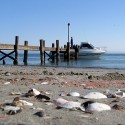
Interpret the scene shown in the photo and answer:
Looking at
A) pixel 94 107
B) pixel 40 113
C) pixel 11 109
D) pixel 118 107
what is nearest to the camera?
pixel 40 113

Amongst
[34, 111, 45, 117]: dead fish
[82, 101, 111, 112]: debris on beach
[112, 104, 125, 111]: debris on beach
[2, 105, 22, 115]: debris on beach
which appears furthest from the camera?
[112, 104, 125, 111]: debris on beach

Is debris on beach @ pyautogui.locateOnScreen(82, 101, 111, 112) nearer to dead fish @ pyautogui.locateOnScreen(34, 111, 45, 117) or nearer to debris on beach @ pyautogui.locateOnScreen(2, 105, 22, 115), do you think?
dead fish @ pyautogui.locateOnScreen(34, 111, 45, 117)

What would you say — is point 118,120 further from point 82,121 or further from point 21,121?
point 21,121

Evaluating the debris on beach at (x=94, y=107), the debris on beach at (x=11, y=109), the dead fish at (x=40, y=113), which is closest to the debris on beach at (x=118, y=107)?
the debris on beach at (x=94, y=107)

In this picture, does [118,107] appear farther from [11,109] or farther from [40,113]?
[11,109]

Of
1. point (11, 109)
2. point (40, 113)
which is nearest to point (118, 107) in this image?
point (40, 113)

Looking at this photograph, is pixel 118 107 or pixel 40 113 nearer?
pixel 40 113

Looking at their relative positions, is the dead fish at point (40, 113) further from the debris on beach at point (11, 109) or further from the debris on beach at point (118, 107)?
the debris on beach at point (118, 107)

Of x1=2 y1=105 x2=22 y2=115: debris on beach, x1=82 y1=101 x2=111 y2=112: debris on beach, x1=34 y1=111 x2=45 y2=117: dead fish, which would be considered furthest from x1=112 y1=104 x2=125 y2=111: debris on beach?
x1=2 y1=105 x2=22 y2=115: debris on beach

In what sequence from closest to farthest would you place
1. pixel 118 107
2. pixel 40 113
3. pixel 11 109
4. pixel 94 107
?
pixel 40 113 → pixel 11 109 → pixel 94 107 → pixel 118 107

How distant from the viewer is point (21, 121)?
5.03 meters

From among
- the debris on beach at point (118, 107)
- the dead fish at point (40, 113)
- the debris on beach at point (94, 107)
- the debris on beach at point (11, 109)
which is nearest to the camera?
the dead fish at point (40, 113)

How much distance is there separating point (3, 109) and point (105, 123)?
1.71 meters

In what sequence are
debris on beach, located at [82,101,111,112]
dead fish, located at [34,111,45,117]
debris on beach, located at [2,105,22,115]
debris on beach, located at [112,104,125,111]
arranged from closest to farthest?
dead fish, located at [34,111,45,117]
debris on beach, located at [2,105,22,115]
debris on beach, located at [82,101,111,112]
debris on beach, located at [112,104,125,111]
